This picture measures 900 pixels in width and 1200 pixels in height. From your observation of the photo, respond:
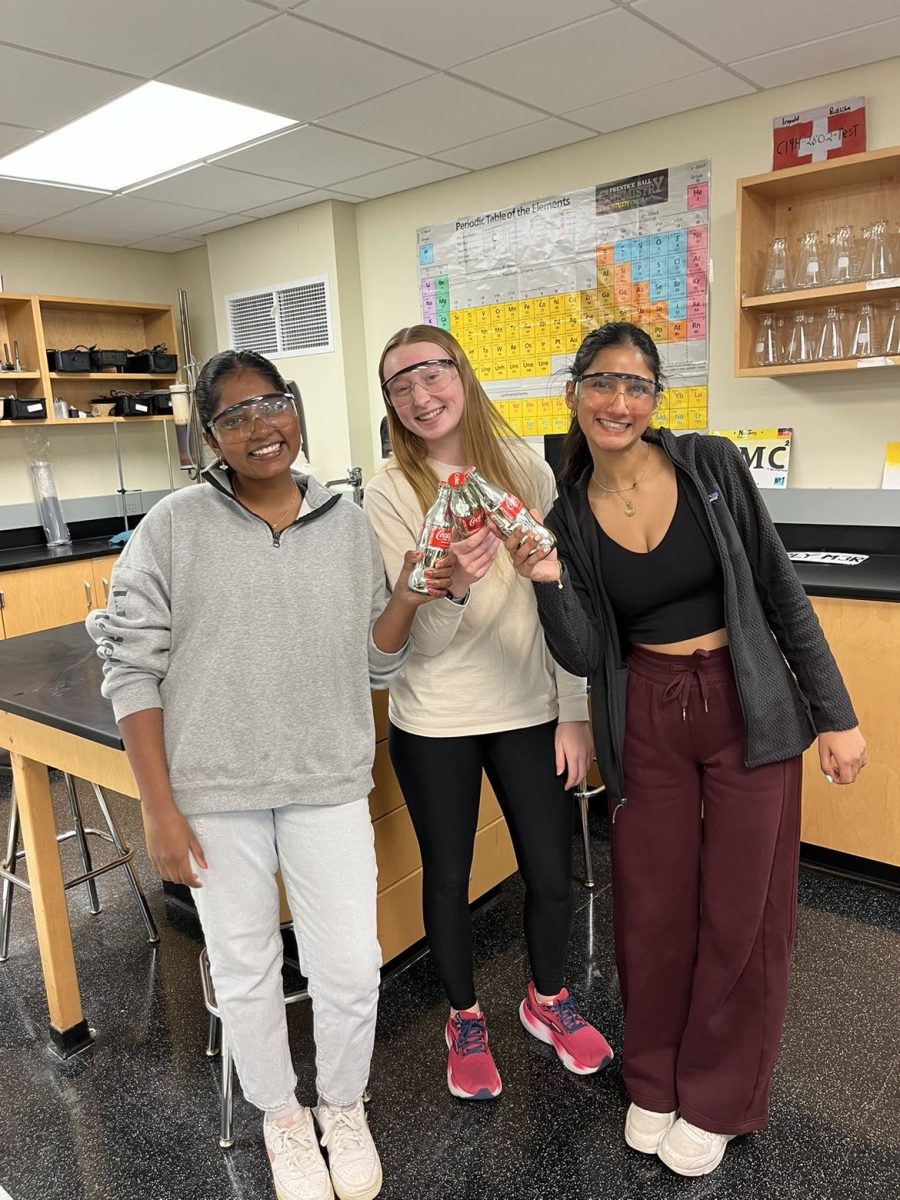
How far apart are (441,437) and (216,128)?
6.87 ft

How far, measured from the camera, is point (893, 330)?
2.73 meters

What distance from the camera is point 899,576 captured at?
2.54 meters

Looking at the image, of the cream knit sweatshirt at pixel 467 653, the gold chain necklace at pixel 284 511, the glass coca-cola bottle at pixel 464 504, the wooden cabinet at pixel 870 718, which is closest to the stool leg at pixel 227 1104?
the cream knit sweatshirt at pixel 467 653

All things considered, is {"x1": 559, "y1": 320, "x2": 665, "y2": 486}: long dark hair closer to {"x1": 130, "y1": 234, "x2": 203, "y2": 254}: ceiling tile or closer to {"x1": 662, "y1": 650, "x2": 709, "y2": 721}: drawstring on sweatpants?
{"x1": 662, "y1": 650, "x2": 709, "y2": 721}: drawstring on sweatpants

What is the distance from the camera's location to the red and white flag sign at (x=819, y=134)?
2.74m

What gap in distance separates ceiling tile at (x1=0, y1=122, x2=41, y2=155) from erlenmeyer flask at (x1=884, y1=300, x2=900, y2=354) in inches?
114

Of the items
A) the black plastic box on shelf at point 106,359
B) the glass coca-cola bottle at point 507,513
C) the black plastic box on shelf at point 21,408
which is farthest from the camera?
the black plastic box on shelf at point 106,359

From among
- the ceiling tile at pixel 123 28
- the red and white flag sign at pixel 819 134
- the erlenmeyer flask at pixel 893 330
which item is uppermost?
the ceiling tile at pixel 123 28

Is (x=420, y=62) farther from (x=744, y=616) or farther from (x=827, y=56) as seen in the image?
(x=744, y=616)

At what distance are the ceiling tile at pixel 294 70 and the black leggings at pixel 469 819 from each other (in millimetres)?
1920

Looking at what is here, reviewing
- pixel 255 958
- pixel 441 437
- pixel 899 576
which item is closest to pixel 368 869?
pixel 255 958

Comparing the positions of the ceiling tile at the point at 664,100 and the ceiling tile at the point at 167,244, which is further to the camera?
the ceiling tile at the point at 167,244

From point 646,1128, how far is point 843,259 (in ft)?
8.20

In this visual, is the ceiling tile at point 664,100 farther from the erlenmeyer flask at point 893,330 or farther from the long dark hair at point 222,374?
the long dark hair at point 222,374
